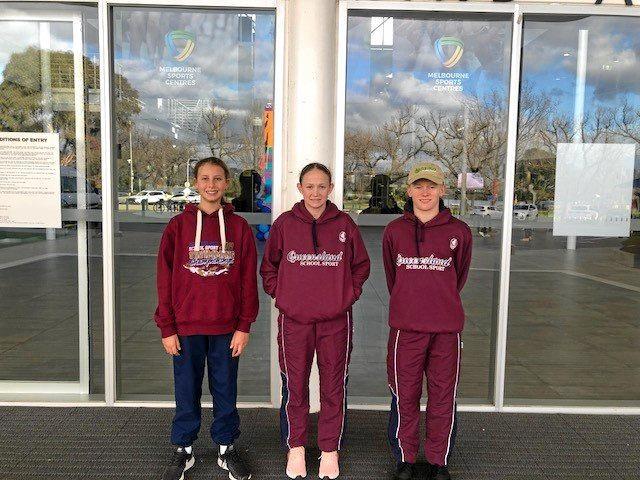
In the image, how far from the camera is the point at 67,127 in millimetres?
4176

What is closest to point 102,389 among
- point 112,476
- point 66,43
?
point 112,476

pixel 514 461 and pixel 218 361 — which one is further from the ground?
pixel 218 361

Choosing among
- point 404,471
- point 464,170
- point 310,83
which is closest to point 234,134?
point 310,83

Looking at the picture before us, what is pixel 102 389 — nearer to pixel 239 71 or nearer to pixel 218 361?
pixel 218 361

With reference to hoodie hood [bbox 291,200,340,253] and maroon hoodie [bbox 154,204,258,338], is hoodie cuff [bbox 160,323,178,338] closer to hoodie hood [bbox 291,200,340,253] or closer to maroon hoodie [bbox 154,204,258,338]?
maroon hoodie [bbox 154,204,258,338]

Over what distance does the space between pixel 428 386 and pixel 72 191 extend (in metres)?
2.97

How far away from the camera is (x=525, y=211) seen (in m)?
4.23

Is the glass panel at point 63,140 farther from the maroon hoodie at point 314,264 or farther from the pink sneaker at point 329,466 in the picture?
the pink sneaker at point 329,466

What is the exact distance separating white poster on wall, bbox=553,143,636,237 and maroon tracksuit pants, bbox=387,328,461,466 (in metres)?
1.84

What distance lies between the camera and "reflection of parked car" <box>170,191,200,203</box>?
421cm

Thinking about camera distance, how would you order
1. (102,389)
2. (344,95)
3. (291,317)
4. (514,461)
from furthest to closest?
(102,389) → (344,95) → (514,461) → (291,317)

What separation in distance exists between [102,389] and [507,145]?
367 cm

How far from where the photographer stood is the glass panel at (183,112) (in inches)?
162

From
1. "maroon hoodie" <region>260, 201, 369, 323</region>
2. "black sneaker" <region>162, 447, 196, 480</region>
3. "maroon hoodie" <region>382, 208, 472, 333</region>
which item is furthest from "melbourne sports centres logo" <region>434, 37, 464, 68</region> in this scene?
"black sneaker" <region>162, 447, 196, 480</region>
